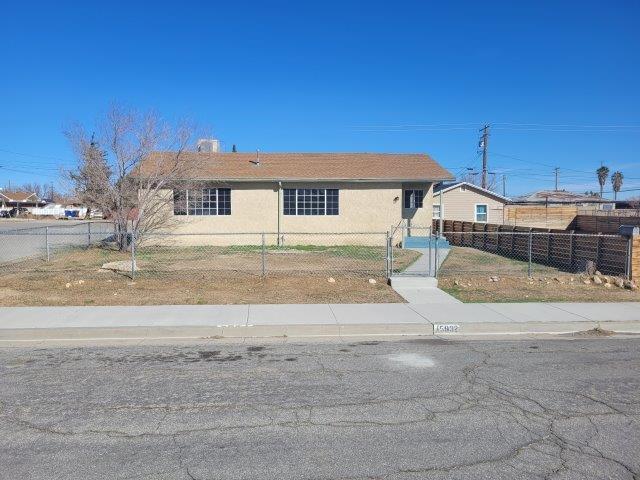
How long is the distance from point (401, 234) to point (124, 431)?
2110cm

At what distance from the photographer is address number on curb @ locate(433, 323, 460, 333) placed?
9016mm

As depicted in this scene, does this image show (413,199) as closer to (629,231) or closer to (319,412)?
(629,231)

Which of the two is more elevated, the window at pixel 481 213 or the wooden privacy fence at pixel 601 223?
the window at pixel 481 213

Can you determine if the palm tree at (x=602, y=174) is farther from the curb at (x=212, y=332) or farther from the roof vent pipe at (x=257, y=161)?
the curb at (x=212, y=332)

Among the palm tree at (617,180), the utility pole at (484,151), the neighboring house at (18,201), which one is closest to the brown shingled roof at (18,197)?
the neighboring house at (18,201)

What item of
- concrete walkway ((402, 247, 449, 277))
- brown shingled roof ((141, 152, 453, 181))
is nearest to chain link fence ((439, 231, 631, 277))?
concrete walkway ((402, 247, 449, 277))

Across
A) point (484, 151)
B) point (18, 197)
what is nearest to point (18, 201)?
point (18, 197)

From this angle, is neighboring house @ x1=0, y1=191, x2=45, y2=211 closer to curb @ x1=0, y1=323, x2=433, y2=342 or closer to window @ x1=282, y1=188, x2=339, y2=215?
window @ x1=282, y1=188, x2=339, y2=215

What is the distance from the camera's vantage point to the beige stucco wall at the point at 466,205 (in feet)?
123

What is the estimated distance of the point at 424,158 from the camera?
92.2 ft

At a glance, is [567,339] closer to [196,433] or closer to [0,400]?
[196,433]

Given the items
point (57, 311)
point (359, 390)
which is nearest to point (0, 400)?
point (359, 390)

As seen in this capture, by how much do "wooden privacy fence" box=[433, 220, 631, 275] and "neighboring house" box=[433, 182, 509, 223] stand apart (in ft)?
35.6

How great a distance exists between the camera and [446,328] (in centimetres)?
905
